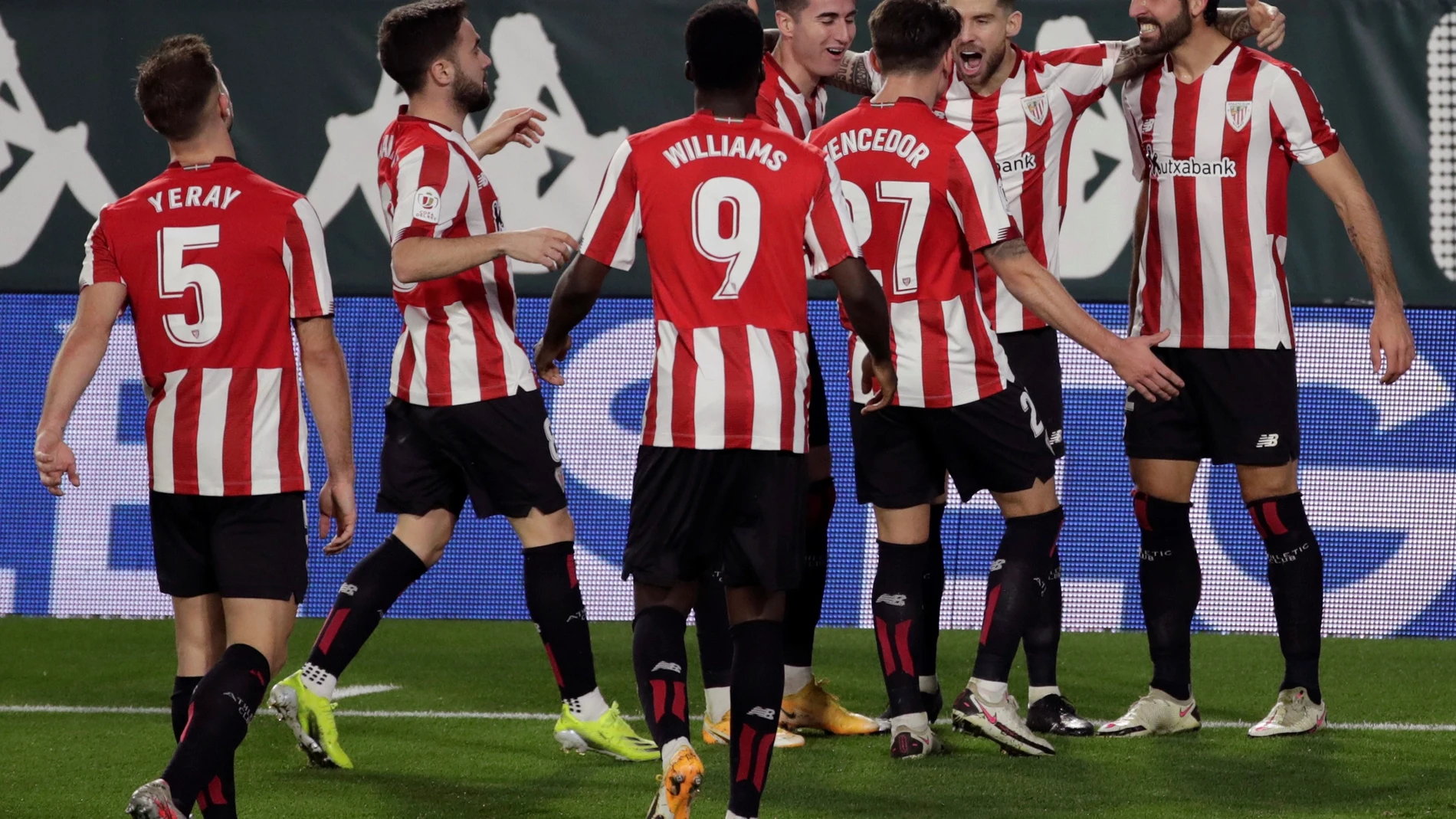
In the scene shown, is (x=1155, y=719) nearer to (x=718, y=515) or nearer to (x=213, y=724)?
(x=718, y=515)

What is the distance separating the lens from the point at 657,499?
12.4ft

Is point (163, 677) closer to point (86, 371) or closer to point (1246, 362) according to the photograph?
point (86, 371)

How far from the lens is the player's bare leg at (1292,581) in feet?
17.0

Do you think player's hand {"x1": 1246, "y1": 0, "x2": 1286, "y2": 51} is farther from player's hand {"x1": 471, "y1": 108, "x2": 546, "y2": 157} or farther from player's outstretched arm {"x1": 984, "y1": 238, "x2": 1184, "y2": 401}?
player's hand {"x1": 471, "y1": 108, "x2": 546, "y2": 157}

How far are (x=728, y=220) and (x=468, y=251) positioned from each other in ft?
→ 2.75

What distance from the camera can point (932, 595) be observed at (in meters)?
5.33

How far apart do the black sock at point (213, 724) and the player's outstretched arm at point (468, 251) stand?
3.61ft

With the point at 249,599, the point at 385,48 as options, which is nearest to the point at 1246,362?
the point at 385,48

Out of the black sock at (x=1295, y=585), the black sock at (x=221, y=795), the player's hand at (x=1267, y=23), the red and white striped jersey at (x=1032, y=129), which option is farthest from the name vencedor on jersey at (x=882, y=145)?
the black sock at (x=221, y=795)

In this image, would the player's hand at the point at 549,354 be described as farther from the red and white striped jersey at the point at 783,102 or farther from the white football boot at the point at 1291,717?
the white football boot at the point at 1291,717

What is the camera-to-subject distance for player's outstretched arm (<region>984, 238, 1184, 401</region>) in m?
4.36

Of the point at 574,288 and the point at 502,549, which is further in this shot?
the point at 502,549

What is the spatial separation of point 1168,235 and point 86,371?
10.6 feet

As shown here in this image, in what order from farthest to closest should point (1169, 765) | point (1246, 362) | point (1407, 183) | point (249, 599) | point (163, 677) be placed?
point (1407, 183), point (163, 677), point (1246, 362), point (1169, 765), point (249, 599)
